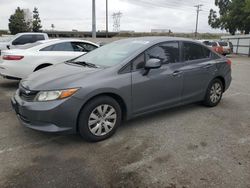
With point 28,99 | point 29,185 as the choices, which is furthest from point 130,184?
point 28,99

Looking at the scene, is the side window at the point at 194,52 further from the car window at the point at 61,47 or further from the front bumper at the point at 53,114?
the car window at the point at 61,47

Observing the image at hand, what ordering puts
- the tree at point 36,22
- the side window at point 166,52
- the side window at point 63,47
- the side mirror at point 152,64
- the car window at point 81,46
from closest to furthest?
the side mirror at point 152,64 → the side window at point 166,52 → the side window at point 63,47 → the car window at point 81,46 → the tree at point 36,22

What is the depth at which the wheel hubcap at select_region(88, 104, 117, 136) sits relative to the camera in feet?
11.7

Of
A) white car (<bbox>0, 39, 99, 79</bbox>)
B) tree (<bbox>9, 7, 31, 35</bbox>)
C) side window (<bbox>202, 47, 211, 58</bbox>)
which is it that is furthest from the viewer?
tree (<bbox>9, 7, 31, 35</bbox>)

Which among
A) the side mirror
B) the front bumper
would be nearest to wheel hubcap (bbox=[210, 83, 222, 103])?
the side mirror

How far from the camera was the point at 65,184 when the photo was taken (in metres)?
2.68

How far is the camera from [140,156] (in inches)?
129

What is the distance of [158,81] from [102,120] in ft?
3.94

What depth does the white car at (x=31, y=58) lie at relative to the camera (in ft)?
21.8

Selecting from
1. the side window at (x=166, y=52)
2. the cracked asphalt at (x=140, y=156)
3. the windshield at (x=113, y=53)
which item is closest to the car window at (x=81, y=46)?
the windshield at (x=113, y=53)

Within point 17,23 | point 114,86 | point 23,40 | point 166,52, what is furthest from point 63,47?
point 17,23

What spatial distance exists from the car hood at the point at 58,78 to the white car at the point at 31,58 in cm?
286

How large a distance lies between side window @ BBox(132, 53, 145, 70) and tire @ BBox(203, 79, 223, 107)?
1877 mm

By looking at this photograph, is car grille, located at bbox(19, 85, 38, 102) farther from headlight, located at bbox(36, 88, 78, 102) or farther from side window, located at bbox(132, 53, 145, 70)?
side window, located at bbox(132, 53, 145, 70)
